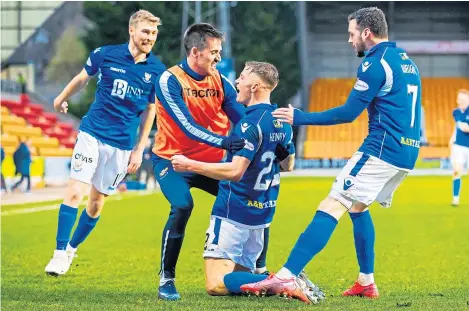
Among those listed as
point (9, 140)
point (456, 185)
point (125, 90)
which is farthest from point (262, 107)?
point (9, 140)

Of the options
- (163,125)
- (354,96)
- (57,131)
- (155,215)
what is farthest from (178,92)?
(57,131)

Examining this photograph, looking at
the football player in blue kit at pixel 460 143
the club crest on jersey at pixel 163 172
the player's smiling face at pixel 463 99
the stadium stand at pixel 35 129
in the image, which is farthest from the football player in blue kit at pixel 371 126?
the stadium stand at pixel 35 129

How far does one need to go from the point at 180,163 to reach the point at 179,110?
574mm

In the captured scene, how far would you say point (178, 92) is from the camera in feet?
23.3

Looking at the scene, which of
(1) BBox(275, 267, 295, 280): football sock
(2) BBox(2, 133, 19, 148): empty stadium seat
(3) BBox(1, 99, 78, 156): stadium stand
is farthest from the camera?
(3) BBox(1, 99, 78, 156): stadium stand

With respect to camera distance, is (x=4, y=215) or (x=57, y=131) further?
(x=57, y=131)

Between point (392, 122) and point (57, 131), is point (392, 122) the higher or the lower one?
the higher one

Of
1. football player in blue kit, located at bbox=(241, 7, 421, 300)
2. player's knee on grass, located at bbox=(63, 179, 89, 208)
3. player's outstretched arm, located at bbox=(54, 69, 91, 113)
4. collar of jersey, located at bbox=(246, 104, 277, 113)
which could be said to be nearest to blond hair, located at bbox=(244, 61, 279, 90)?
collar of jersey, located at bbox=(246, 104, 277, 113)

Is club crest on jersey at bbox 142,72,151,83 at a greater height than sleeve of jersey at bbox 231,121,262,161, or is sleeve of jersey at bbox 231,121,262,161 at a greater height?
club crest on jersey at bbox 142,72,151,83

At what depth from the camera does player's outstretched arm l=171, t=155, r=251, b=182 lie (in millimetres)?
6566

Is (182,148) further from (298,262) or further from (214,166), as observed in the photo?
(298,262)

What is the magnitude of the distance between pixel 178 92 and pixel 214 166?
2.64ft

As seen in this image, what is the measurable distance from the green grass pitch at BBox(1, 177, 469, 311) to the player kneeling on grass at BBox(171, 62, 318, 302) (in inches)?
9.6

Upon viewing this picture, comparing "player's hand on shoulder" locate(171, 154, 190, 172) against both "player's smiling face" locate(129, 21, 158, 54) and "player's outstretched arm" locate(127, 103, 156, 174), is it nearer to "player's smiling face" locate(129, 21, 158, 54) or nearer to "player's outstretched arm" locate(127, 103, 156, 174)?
"player's smiling face" locate(129, 21, 158, 54)
